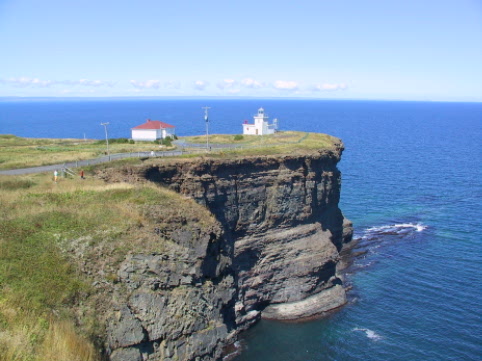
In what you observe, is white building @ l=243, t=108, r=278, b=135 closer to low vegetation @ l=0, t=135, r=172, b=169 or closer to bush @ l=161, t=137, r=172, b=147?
bush @ l=161, t=137, r=172, b=147

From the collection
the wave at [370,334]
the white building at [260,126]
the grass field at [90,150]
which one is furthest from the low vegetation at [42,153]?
the wave at [370,334]

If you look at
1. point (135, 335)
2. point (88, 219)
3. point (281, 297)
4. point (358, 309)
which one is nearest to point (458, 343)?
point (358, 309)

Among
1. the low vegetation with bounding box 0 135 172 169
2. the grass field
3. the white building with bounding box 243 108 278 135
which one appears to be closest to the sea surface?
the grass field

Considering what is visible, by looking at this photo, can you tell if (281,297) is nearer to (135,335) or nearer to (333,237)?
(333,237)

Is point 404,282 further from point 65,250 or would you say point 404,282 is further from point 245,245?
point 65,250

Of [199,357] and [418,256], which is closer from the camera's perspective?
[199,357]

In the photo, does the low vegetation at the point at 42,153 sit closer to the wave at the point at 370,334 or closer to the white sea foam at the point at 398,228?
the wave at the point at 370,334
